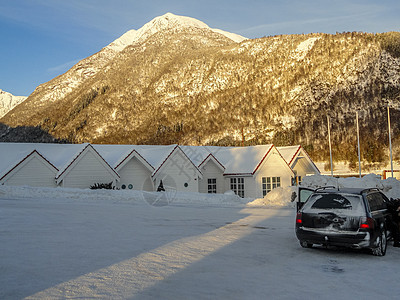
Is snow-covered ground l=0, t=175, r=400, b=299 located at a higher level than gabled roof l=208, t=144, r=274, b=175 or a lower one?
lower

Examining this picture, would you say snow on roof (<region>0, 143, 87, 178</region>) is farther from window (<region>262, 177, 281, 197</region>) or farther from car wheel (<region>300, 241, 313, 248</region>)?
car wheel (<region>300, 241, 313, 248</region>)

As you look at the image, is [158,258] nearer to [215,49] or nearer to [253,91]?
[253,91]

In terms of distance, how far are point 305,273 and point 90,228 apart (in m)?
7.24

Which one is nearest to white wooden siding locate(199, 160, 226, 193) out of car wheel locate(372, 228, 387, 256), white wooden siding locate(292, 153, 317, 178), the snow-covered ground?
white wooden siding locate(292, 153, 317, 178)

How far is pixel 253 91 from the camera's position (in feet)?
452

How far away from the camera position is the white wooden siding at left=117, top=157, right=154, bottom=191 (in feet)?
105

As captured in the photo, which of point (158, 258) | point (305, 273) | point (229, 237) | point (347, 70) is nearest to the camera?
point (305, 273)

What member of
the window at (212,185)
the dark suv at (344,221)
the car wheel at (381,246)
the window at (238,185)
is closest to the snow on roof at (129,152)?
the window at (212,185)

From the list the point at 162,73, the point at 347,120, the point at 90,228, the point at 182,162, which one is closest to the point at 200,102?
the point at 162,73

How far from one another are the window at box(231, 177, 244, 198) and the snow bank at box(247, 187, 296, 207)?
10.0 metres

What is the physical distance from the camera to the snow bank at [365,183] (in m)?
25.2

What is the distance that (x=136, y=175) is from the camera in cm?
3247

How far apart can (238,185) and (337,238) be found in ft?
87.6

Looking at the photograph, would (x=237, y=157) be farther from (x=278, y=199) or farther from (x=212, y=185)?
(x=278, y=199)
